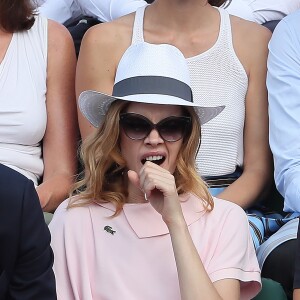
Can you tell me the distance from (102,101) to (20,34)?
0.89 m

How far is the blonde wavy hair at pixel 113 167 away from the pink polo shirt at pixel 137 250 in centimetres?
3

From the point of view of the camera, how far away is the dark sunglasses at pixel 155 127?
Result: 259 cm

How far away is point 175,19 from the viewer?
3.49 m

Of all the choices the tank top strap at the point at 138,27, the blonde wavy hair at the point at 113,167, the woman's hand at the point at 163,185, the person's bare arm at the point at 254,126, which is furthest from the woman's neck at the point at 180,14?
the woman's hand at the point at 163,185

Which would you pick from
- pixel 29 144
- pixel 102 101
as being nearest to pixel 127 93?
pixel 102 101

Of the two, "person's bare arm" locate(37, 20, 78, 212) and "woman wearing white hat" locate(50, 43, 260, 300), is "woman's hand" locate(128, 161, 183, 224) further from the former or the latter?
"person's bare arm" locate(37, 20, 78, 212)

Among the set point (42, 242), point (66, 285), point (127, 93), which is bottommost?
point (66, 285)

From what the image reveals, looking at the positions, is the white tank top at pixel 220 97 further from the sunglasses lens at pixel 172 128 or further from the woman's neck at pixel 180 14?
the sunglasses lens at pixel 172 128

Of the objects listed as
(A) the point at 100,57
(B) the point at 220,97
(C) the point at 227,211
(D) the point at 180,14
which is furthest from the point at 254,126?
(C) the point at 227,211

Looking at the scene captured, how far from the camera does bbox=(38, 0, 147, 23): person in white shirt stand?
397 cm

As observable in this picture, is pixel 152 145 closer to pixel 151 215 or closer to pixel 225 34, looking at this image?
pixel 151 215

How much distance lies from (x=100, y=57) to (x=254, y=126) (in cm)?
63

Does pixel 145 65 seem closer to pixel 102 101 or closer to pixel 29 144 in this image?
pixel 102 101

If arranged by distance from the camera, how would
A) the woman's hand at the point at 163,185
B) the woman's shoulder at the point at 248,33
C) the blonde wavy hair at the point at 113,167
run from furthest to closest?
the woman's shoulder at the point at 248,33 → the blonde wavy hair at the point at 113,167 → the woman's hand at the point at 163,185
